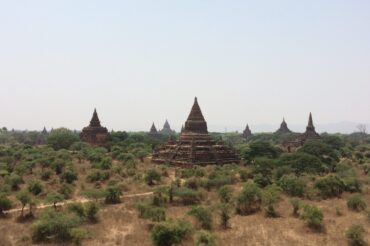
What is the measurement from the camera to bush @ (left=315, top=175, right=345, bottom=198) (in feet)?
126

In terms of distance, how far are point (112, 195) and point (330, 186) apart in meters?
19.3

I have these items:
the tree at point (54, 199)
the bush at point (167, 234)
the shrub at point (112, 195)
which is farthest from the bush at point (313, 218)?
the tree at point (54, 199)

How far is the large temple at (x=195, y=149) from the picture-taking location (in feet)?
178

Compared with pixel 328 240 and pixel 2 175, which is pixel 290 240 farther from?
pixel 2 175

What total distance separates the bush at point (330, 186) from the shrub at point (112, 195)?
58.3 feet

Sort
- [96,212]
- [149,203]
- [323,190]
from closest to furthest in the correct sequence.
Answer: [96,212] < [149,203] < [323,190]

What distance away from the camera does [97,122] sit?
76.6 m

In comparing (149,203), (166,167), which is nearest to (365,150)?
(166,167)

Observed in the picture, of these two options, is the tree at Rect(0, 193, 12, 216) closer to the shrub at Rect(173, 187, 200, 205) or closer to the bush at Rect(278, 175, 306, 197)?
the shrub at Rect(173, 187, 200, 205)

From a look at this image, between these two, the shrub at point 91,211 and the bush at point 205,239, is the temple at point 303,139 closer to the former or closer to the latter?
the shrub at point 91,211

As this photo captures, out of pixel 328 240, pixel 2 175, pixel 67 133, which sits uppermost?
pixel 67 133

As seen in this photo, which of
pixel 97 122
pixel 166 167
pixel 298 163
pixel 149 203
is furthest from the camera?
pixel 97 122

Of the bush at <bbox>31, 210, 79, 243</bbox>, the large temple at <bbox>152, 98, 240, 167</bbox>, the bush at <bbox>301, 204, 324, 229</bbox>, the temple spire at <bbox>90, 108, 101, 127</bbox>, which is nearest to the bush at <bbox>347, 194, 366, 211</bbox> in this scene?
the bush at <bbox>301, 204, 324, 229</bbox>

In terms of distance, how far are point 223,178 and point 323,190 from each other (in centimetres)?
942
